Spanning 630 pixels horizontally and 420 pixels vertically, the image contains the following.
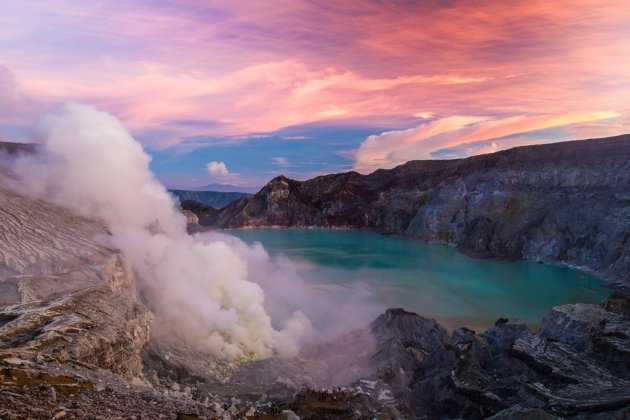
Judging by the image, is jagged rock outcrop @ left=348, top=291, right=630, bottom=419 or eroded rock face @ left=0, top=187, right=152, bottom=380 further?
jagged rock outcrop @ left=348, top=291, right=630, bottom=419

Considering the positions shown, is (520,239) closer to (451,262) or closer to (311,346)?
(451,262)

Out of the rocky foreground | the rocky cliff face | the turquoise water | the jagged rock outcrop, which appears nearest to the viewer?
the rocky foreground

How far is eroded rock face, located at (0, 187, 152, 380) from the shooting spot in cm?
1292

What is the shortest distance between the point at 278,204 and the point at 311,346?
13042 cm

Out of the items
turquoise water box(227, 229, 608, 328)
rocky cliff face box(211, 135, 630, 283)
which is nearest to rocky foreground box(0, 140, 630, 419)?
turquoise water box(227, 229, 608, 328)

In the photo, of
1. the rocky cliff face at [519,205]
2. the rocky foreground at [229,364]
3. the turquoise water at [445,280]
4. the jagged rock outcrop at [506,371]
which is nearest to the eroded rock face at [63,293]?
the rocky foreground at [229,364]

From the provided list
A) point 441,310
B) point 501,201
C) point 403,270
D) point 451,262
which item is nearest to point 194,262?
point 441,310

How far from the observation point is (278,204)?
512 ft

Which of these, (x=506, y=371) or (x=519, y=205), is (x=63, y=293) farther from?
(x=519, y=205)

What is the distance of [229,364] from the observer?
21.9 m

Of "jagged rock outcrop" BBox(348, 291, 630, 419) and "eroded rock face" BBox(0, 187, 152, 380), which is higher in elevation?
"eroded rock face" BBox(0, 187, 152, 380)

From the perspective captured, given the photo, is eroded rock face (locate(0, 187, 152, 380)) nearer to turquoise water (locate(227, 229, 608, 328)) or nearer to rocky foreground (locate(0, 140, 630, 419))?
rocky foreground (locate(0, 140, 630, 419))

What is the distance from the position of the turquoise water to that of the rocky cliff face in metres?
5.78

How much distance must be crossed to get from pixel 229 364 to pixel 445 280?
43.2m
